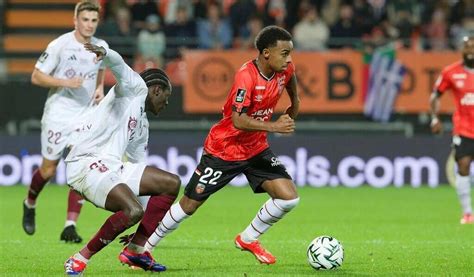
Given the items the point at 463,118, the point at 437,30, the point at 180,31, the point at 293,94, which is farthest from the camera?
the point at 437,30

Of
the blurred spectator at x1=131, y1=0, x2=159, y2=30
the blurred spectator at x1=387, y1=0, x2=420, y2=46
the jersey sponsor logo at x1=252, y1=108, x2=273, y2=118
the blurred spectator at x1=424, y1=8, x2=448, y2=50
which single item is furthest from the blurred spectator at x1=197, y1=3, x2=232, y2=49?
the jersey sponsor logo at x1=252, y1=108, x2=273, y2=118

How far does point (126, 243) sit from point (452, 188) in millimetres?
11342

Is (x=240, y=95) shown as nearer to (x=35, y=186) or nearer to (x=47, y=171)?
(x=47, y=171)

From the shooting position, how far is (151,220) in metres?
9.44

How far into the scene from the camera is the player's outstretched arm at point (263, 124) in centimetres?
905

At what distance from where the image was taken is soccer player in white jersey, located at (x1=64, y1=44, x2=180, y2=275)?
8773mm

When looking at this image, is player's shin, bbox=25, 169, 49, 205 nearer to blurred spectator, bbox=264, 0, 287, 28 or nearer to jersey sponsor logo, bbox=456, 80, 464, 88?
jersey sponsor logo, bbox=456, 80, 464, 88

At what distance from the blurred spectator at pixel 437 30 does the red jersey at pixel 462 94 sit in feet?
21.2

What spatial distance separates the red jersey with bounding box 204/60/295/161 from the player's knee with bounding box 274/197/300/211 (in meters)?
0.49

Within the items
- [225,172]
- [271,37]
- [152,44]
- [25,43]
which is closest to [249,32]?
[152,44]

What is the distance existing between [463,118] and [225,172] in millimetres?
5648

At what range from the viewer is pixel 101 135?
30.0 feet

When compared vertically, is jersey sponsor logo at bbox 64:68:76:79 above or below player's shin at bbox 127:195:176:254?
above

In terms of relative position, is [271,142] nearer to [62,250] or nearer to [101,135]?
[62,250]
